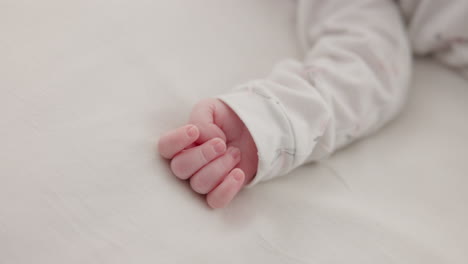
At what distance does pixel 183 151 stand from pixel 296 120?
0.15 m

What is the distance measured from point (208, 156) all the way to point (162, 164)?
6 centimetres

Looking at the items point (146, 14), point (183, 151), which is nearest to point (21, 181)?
point (183, 151)

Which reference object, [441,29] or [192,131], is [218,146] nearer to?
[192,131]

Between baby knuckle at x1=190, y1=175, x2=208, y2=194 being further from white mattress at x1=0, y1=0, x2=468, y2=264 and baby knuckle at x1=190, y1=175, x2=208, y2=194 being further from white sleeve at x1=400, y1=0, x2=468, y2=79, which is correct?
white sleeve at x1=400, y1=0, x2=468, y2=79

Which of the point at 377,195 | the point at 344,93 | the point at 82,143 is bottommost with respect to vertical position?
the point at 377,195

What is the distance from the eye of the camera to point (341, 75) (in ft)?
2.32

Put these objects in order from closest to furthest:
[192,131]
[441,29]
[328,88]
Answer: [192,131]
[328,88]
[441,29]

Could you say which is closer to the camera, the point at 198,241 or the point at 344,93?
the point at 198,241

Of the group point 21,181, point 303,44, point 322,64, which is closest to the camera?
point 21,181

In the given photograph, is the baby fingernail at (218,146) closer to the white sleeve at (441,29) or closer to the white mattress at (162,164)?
the white mattress at (162,164)

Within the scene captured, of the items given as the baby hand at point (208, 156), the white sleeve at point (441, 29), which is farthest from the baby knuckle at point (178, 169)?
the white sleeve at point (441, 29)

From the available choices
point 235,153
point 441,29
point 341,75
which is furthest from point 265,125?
point 441,29

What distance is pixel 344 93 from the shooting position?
706 millimetres

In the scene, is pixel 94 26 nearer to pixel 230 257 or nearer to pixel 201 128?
pixel 201 128
